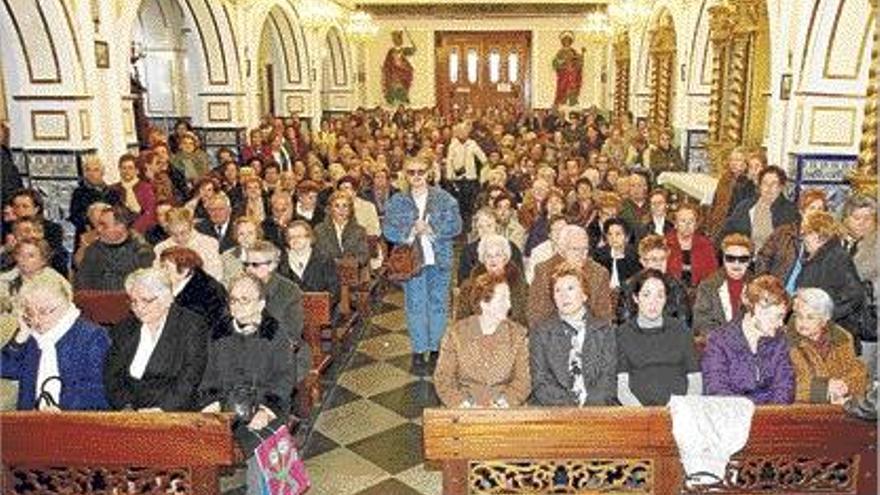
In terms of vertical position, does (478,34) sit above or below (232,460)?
above

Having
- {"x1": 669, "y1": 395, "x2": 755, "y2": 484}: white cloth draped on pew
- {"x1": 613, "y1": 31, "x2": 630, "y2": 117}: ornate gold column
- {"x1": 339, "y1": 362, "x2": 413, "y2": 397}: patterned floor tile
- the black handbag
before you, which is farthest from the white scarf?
{"x1": 613, "y1": 31, "x2": 630, "y2": 117}: ornate gold column

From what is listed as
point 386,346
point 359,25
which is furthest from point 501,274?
point 359,25

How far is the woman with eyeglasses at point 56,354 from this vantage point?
4004 mm

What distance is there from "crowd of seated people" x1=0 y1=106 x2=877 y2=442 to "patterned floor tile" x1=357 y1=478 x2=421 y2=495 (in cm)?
79

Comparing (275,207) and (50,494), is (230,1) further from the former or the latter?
(50,494)

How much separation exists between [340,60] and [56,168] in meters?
14.6

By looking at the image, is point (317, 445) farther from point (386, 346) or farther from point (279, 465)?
point (386, 346)

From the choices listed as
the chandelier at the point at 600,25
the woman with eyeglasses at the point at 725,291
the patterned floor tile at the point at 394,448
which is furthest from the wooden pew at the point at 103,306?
the chandelier at the point at 600,25

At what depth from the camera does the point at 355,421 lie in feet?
19.3

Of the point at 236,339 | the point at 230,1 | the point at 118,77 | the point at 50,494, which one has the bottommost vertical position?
the point at 50,494

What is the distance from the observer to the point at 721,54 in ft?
40.5

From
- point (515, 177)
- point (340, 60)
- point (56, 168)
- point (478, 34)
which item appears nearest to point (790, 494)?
point (515, 177)

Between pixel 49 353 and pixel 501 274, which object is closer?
pixel 49 353

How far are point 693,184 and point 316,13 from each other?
9.94m
